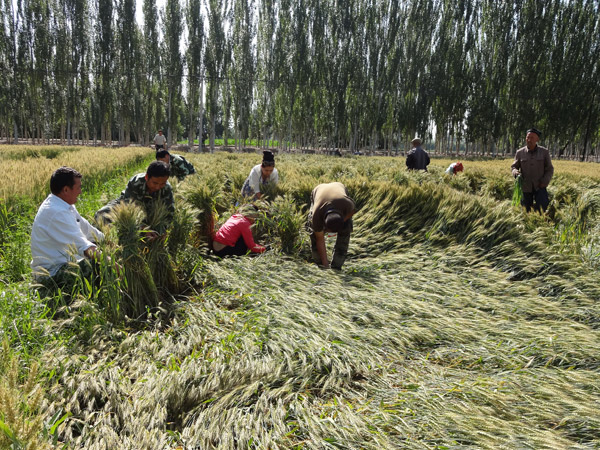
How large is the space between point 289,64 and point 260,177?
102ft

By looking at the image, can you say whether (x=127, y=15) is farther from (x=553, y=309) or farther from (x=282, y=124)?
(x=553, y=309)

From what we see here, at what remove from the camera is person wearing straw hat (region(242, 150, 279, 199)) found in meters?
6.04

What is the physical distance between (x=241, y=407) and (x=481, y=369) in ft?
4.80

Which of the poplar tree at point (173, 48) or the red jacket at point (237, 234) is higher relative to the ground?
the poplar tree at point (173, 48)

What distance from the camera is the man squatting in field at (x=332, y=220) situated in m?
4.09

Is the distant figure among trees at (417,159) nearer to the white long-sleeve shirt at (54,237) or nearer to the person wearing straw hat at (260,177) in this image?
the person wearing straw hat at (260,177)

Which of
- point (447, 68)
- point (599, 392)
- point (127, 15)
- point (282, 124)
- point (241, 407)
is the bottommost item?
point (241, 407)

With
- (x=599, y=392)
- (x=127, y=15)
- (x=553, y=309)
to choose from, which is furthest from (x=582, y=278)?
(x=127, y=15)

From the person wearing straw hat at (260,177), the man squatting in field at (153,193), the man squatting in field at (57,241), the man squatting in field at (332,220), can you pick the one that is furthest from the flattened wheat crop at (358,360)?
the person wearing straw hat at (260,177)

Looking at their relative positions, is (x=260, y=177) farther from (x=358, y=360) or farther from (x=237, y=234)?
(x=358, y=360)

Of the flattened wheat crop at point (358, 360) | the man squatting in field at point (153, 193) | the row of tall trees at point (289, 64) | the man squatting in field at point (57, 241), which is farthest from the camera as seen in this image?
the row of tall trees at point (289, 64)

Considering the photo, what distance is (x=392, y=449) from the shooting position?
1.60 meters

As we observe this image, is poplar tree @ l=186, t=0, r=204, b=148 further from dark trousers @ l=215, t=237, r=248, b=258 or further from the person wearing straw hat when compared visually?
dark trousers @ l=215, t=237, r=248, b=258

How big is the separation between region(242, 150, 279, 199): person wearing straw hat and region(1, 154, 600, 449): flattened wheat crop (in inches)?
80.8
